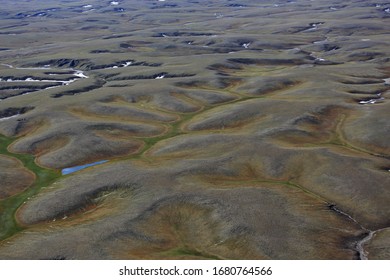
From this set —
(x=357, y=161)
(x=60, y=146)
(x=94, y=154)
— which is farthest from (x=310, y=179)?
(x=60, y=146)

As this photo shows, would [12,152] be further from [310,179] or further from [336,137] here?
[336,137]

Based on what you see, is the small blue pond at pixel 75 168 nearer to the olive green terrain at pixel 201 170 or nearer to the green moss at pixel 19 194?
the olive green terrain at pixel 201 170

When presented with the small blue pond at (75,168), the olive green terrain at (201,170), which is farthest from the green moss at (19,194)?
the small blue pond at (75,168)

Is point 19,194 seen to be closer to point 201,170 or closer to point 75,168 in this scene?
point 75,168

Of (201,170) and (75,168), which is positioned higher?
(201,170)

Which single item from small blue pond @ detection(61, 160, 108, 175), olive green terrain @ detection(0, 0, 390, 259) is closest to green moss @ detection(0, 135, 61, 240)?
olive green terrain @ detection(0, 0, 390, 259)

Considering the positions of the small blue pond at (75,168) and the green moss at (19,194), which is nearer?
the green moss at (19,194)

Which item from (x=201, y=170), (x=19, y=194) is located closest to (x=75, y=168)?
(x=19, y=194)

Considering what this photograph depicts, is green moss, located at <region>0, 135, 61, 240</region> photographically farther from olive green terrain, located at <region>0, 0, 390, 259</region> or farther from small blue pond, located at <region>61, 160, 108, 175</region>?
small blue pond, located at <region>61, 160, 108, 175</region>
